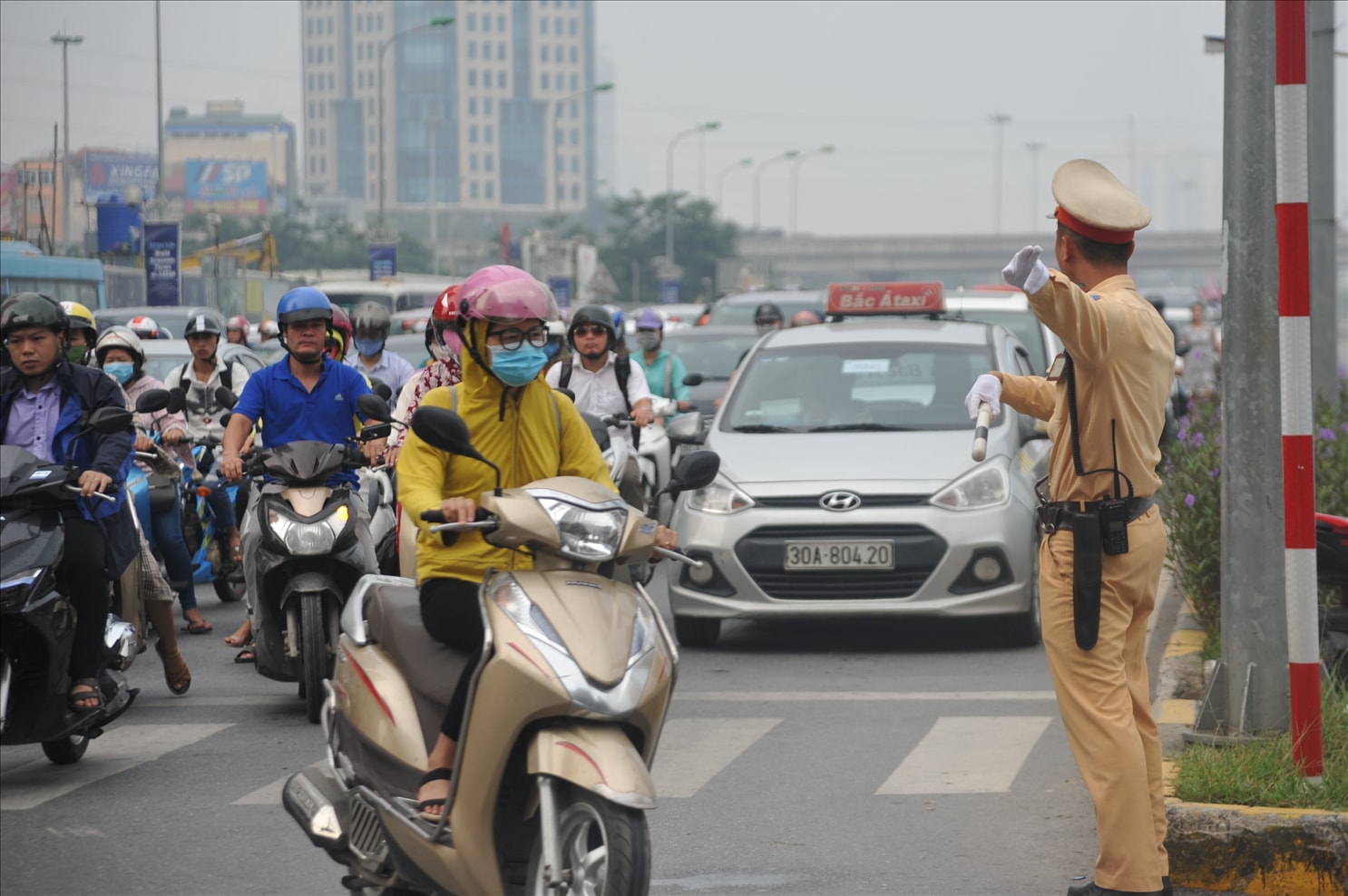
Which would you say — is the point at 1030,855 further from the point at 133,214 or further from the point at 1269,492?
the point at 133,214

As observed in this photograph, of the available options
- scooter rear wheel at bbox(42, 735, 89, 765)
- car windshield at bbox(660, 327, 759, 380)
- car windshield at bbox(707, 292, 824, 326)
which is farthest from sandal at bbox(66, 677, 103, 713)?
car windshield at bbox(707, 292, 824, 326)

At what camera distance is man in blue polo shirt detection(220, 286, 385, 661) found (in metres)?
8.42

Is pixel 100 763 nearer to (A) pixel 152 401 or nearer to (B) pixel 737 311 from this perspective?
(A) pixel 152 401

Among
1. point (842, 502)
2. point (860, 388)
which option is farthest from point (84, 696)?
point (860, 388)

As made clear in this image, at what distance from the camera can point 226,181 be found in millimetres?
128500

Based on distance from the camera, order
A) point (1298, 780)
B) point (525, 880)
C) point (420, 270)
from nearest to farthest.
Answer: point (525, 880) → point (1298, 780) → point (420, 270)

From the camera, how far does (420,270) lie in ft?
359

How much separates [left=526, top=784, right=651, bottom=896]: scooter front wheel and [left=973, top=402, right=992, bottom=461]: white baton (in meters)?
1.27

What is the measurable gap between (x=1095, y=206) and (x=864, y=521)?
507cm

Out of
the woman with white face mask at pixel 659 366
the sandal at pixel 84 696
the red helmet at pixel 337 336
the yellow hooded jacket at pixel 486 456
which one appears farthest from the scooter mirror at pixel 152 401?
the woman with white face mask at pixel 659 366

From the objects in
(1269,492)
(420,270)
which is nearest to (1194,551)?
(1269,492)

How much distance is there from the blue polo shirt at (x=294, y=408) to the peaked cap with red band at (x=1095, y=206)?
436cm

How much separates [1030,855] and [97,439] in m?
3.59

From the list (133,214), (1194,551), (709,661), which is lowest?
(709,661)
